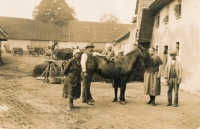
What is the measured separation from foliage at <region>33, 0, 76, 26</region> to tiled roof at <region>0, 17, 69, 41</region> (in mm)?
2613

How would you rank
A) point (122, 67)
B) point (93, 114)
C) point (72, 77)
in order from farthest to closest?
1. point (122, 67)
2. point (72, 77)
3. point (93, 114)

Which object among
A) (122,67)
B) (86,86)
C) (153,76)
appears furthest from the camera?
(122,67)

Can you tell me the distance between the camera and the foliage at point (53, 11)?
2000 inches

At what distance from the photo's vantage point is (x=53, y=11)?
170ft

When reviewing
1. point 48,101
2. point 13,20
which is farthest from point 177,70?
point 13,20

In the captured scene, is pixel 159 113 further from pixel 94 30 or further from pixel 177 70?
pixel 94 30

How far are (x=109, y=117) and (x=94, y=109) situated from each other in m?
1.02

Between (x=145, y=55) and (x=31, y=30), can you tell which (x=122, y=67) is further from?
(x=31, y=30)

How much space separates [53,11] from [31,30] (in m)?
8.03

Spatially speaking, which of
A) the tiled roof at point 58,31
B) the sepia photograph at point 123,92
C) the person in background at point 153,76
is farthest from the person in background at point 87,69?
the tiled roof at point 58,31

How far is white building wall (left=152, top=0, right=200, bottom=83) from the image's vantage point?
471 inches

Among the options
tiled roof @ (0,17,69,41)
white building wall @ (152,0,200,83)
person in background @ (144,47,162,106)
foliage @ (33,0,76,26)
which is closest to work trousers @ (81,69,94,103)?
person in background @ (144,47,162,106)

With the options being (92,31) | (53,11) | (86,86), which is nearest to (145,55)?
(86,86)

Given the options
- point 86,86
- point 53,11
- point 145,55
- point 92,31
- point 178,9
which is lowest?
point 86,86
